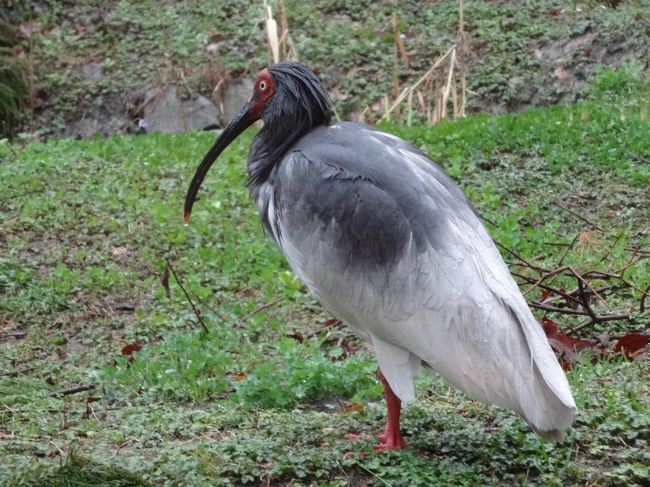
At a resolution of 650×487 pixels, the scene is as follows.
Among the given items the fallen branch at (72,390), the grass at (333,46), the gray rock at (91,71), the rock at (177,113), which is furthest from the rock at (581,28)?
the fallen branch at (72,390)

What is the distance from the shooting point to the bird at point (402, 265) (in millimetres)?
4125

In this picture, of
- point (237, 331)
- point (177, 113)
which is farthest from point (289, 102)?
point (177, 113)

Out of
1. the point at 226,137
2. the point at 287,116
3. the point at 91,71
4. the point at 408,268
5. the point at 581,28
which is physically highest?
the point at 287,116

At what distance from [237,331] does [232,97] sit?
6834 millimetres

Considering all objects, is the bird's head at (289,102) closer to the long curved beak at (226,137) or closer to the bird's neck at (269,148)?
the bird's neck at (269,148)

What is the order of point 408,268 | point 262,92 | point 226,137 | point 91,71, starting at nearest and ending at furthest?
point 408,268
point 262,92
point 226,137
point 91,71

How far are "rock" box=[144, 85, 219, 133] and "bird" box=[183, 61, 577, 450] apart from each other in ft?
27.1

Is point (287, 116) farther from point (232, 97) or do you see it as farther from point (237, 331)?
point (232, 97)

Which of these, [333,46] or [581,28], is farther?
[333,46]

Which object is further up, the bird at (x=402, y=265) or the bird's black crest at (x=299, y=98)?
the bird's black crest at (x=299, y=98)

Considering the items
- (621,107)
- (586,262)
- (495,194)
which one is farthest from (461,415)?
(621,107)

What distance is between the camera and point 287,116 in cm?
498

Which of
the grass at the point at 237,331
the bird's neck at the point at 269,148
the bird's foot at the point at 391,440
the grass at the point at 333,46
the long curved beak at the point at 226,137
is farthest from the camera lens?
the grass at the point at 333,46

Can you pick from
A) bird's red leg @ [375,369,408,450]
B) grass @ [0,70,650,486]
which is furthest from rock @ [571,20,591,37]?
bird's red leg @ [375,369,408,450]
